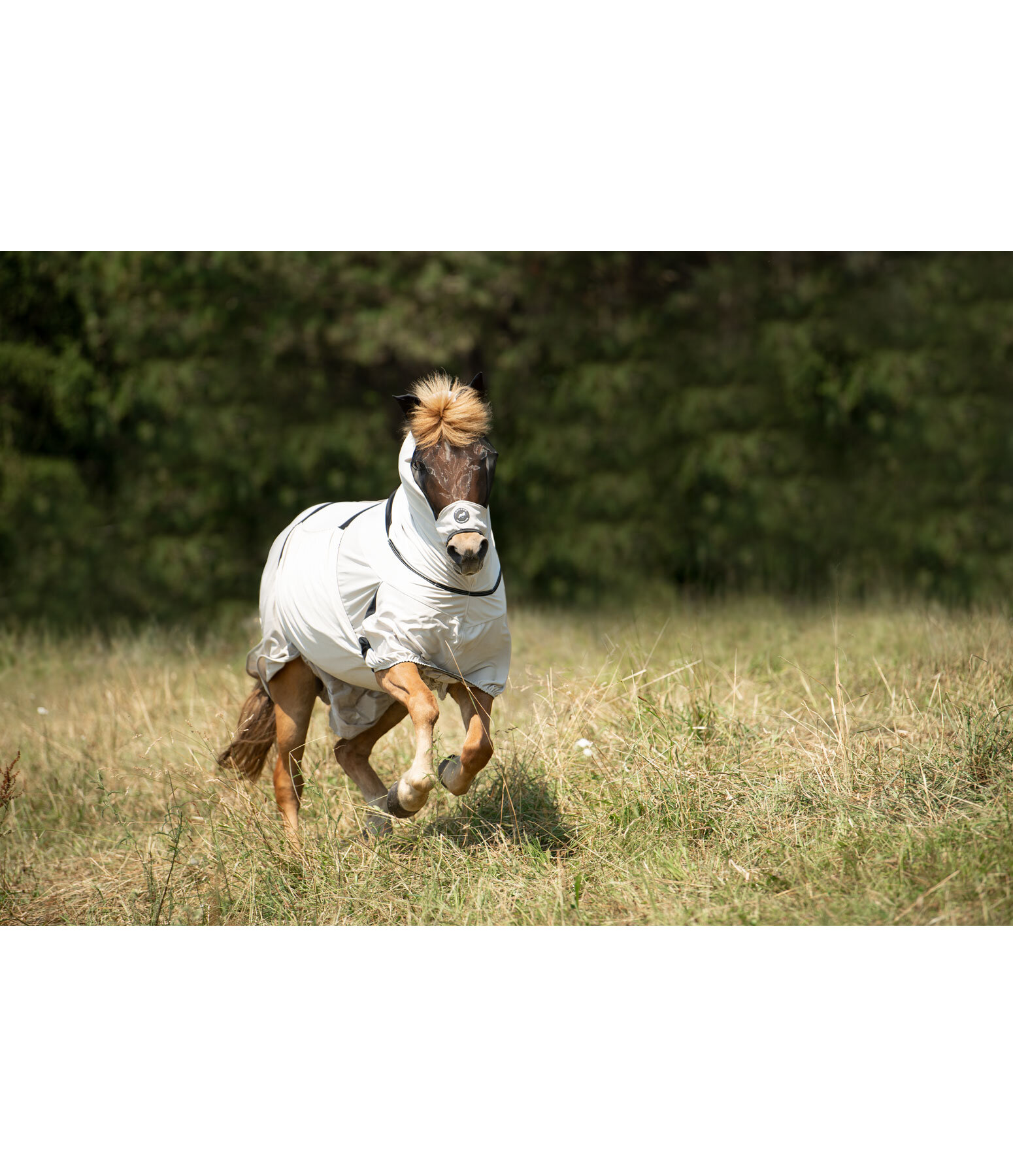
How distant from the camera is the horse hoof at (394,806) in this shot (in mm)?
4621

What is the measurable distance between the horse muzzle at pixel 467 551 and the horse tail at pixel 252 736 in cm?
197

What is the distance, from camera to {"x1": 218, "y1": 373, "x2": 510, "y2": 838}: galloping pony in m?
4.27

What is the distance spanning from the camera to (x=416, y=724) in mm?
4266

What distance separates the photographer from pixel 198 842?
514 centimetres

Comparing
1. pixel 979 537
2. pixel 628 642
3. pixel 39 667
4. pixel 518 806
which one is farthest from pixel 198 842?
pixel 979 537

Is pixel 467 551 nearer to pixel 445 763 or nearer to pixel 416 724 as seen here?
pixel 416 724

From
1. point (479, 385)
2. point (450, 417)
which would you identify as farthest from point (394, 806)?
point (479, 385)

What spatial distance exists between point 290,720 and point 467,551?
72.6 inches

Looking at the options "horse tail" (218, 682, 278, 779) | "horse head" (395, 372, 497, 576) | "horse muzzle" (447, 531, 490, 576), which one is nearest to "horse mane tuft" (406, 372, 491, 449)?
"horse head" (395, 372, 497, 576)

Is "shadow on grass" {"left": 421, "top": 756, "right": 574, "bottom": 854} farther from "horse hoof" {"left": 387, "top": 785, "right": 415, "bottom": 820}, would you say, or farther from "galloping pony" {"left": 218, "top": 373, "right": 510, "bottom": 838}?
"galloping pony" {"left": 218, "top": 373, "right": 510, "bottom": 838}

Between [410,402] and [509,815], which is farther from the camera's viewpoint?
[509,815]

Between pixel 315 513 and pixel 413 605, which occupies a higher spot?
pixel 315 513

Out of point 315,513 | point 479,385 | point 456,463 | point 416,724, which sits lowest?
point 416,724

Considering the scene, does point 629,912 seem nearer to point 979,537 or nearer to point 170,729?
point 170,729
